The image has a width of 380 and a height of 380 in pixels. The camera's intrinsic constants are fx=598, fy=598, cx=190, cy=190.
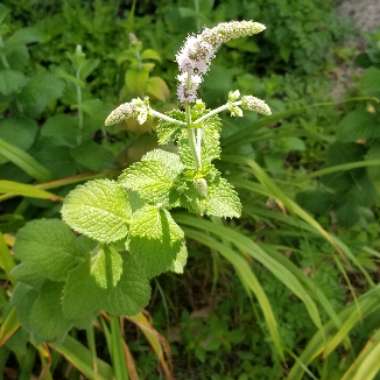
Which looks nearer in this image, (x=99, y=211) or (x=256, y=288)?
(x=99, y=211)

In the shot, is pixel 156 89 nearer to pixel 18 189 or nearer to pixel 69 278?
pixel 18 189

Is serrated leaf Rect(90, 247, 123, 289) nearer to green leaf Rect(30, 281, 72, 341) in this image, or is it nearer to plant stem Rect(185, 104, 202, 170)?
green leaf Rect(30, 281, 72, 341)

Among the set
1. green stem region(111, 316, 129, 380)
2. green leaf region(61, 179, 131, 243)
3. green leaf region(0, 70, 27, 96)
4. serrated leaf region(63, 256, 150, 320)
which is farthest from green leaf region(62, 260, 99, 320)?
green leaf region(0, 70, 27, 96)

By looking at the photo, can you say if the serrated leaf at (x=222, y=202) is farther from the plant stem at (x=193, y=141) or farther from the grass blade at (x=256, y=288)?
the grass blade at (x=256, y=288)

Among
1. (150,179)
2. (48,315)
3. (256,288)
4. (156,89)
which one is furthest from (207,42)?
(156,89)

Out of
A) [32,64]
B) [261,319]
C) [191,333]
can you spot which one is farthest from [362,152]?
[32,64]

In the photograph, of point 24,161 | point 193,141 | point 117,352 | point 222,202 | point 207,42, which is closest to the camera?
point 207,42
